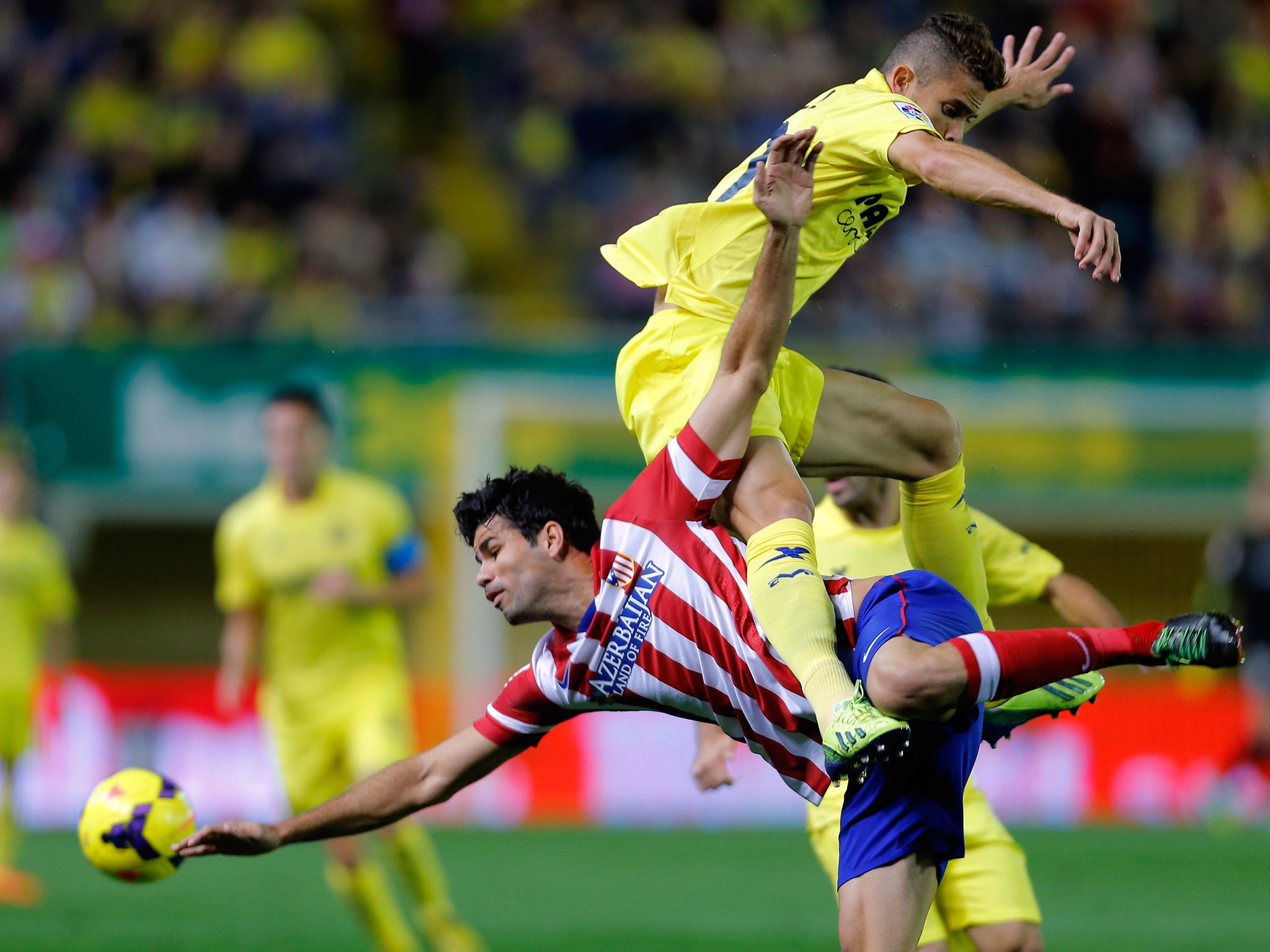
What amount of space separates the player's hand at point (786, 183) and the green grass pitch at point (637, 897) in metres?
4.41

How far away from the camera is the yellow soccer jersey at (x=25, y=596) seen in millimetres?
11219

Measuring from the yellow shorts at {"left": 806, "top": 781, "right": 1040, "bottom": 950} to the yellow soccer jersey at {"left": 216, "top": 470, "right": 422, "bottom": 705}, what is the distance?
3.85 meters

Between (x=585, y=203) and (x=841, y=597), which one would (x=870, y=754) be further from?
(x=585, y=203)

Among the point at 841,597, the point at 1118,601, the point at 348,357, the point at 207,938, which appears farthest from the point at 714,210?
the point at 1118,601

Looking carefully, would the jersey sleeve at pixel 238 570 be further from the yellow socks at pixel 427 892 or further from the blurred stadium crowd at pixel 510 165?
the blurred stadium crowd at pixel 510 165

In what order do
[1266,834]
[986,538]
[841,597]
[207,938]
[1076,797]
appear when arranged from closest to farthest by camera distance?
1. [841,597]
2. [986,538]
3. [207,938]
4. [1266,834]
5. [1076,797]

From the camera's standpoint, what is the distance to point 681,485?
4.95m

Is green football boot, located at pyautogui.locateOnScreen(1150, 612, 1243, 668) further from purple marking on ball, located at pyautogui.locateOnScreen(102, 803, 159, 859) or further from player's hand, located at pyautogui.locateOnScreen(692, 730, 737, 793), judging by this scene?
purple marking on ball, located at pyautogui.locateOnScreen(102, 803, 159, 859)

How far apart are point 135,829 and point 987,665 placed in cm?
248

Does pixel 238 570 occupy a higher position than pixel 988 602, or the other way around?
pixel 238 570

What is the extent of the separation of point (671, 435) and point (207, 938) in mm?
4377

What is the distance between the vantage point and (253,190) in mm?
15945

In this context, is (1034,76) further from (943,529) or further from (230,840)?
(230,840)

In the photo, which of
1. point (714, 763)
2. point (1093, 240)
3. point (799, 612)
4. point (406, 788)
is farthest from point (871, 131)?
point (406, 788)
